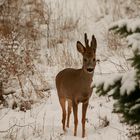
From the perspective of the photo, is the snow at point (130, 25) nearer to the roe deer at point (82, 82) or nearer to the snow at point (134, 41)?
the snow at point (134, 41)

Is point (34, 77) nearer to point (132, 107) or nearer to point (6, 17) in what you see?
point (6, 17)

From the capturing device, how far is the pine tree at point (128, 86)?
8.95ft

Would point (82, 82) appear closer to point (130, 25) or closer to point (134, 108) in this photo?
point (134, 108)

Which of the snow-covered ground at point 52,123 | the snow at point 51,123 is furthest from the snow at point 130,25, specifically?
the snow at point 51,123

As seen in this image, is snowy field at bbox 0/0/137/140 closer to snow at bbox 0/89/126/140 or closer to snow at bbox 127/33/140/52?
snow at bbox 0/89/126/140

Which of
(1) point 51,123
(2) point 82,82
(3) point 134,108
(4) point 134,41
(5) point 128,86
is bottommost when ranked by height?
(1) point 51,123

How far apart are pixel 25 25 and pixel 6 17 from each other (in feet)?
2.54

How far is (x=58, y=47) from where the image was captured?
37.1ft

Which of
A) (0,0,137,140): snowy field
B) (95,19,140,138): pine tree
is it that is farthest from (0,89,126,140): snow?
(95,19,140,138): pine tree

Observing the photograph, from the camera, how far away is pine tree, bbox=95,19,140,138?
2.73 meters

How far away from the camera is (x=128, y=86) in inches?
110

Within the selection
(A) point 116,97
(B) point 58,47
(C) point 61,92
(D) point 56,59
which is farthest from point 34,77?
(A) point 116,97

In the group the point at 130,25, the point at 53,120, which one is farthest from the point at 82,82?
the point at 130,25

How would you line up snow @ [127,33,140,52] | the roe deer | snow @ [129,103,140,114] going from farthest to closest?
the roe deer
snow @ [129,103,140,114]
snow @ [127,33,140,52]
